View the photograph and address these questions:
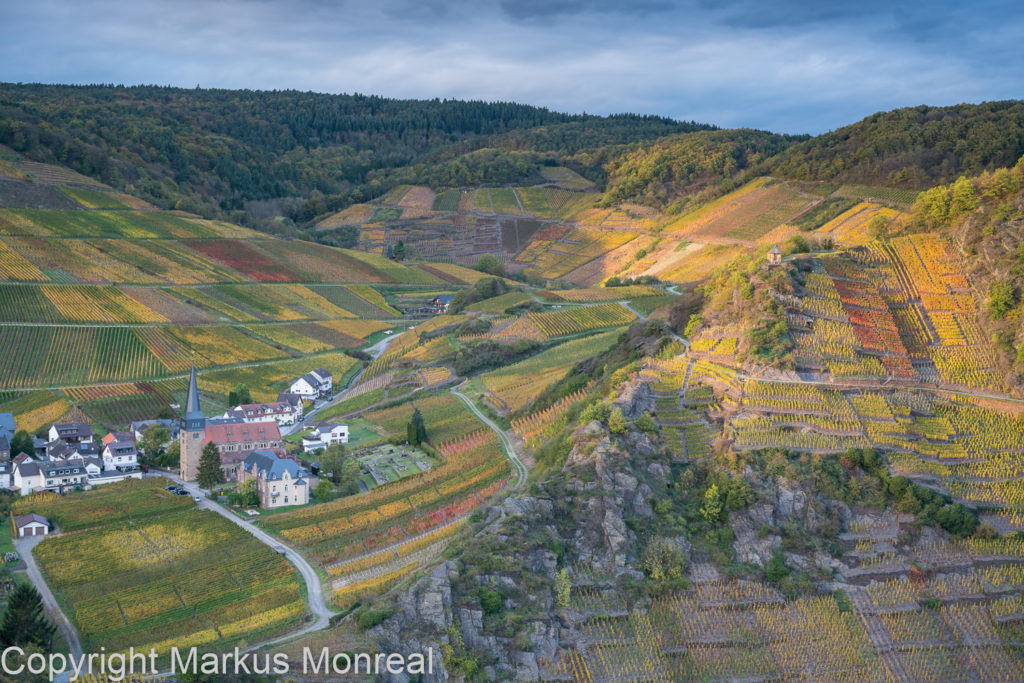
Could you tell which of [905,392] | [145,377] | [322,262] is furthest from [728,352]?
[322,262]

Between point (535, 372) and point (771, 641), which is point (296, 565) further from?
point (535, 372)

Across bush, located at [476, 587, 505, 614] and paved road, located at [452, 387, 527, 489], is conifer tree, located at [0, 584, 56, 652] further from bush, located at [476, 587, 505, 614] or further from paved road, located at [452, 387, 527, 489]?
paved road, located at [452, 387, 527, 489]

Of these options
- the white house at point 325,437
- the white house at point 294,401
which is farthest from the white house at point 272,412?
the white house at point 325,437

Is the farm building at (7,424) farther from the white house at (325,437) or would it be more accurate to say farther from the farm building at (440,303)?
the farm building at (440,303)

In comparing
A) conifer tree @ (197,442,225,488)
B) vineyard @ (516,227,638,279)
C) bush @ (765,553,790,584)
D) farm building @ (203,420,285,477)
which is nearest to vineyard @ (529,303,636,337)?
farm building @ (203,420,285,477)

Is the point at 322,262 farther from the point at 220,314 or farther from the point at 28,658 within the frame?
the point at 28,658
